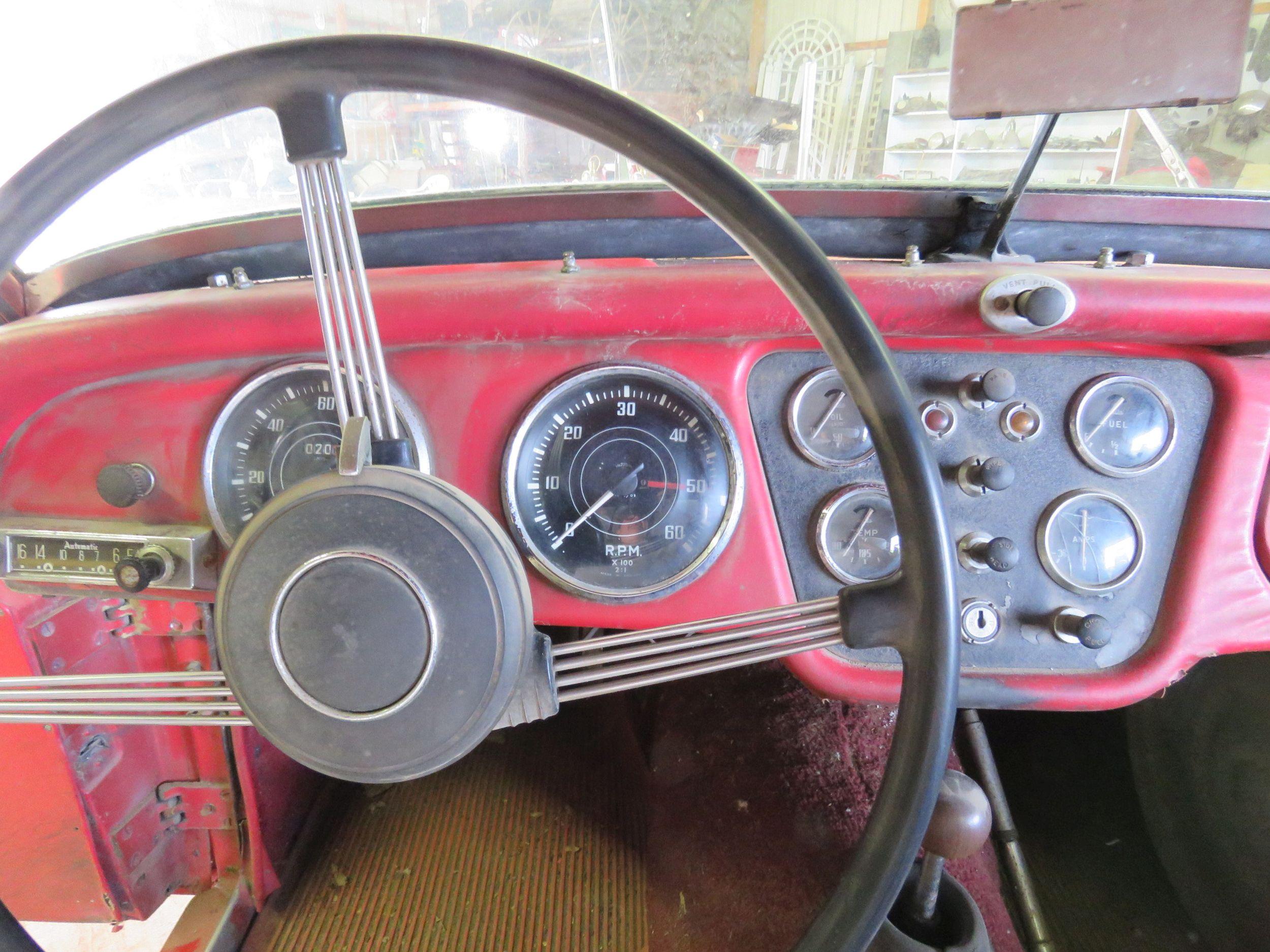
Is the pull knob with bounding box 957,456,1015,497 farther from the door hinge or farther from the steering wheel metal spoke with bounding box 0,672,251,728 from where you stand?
the door hinge

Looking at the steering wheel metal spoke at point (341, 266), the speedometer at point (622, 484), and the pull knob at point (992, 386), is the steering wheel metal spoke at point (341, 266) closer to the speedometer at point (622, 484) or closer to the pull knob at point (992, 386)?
the speedometer at point (622, 484)

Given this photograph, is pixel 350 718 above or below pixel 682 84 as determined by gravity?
below

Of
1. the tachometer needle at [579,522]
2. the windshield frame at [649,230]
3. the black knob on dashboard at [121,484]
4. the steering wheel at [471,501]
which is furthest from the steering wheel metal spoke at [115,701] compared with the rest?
the windshield frame at [649,230]

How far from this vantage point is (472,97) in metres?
0.62

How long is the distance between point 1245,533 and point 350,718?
1327 millimetres

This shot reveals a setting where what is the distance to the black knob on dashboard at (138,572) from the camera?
1091 millimetres

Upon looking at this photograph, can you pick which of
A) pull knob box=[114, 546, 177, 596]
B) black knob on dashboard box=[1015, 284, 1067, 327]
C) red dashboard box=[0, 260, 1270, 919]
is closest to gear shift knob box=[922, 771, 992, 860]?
red dashboard box=[0, 260, 1270, 919]

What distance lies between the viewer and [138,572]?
3.60 feet

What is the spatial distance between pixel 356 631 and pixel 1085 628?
3.47ft

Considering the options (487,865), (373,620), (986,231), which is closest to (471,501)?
(373,620)

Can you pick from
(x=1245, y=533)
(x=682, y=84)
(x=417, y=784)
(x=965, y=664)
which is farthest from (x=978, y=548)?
(x=417, y=784)

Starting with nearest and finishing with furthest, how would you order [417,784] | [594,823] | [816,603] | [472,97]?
[472,97] < [816,603] < [594,823] < [417,784]

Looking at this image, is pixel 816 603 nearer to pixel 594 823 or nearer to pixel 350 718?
pixel 350 718

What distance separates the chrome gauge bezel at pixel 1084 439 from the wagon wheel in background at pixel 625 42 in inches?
35.6
